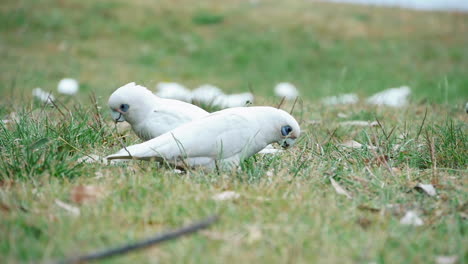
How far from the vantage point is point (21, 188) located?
2447 millimetres

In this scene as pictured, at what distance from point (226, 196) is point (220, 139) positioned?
42cm

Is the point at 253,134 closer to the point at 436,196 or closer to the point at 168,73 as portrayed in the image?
the point at 436,196

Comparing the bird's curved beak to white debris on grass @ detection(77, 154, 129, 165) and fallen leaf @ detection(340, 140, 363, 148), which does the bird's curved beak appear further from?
fallen leaf @ detection(340, 140, 363, 148)

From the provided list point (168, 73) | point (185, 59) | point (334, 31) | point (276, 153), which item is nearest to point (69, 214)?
point (276, 153)

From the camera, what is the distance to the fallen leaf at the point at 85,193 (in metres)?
2.36

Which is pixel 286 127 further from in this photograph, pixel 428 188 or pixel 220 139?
pixel 428 188

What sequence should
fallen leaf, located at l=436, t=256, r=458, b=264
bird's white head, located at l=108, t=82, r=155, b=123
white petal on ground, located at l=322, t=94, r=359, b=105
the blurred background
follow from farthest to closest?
the blurred background → white petal on ground, located at l=322, t=94, r=359, b=105 → bird's white head, located at l=108, t=82, r=155, b=123 → fallen leaf, located at l=436, t=256, r=458, b=264

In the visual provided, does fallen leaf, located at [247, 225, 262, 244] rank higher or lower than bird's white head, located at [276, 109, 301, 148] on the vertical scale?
lower

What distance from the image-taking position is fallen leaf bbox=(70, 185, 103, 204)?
2.36 m

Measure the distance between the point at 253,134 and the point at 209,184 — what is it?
40 centimetres

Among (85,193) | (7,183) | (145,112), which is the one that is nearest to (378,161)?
(145,112)

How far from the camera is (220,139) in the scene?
2.80m

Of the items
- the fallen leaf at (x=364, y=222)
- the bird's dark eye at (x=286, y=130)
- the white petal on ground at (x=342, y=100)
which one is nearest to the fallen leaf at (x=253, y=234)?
the fallen leaf at (x=364, y=222)

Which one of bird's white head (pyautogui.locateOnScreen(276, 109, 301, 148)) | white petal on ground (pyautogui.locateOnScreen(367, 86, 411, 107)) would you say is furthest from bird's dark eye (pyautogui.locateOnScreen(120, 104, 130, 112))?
white petal on ground (pyautogui.locateOnScreen(367, 86, 411, 107))
